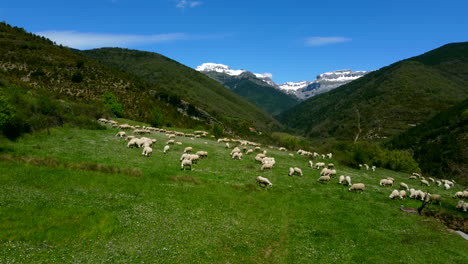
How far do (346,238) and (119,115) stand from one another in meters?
68.2

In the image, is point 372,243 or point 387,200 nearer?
point 372,243

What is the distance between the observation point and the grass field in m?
14.2

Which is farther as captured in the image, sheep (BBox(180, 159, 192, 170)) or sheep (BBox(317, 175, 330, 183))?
sheep (BBox(317, 175, 330, 183))

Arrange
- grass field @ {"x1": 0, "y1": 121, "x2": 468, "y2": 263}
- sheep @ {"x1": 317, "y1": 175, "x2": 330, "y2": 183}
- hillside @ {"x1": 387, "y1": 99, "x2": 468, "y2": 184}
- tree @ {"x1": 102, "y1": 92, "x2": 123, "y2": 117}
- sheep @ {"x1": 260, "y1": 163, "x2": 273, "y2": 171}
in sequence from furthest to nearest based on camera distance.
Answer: hillside @ {"x1": 387, "y1": 99, "x2": 468, "y2": 184} < tree @ {"x1": 102, "y1": 92, "x2": 123, "y2": 117} < sheep @ {"x1": 260, "y1": 163, "x2": 273, "y2": 171} < sheep @ {"x1": 317, "y1": 175, "x2": 330, "y2": 183} < grass field @ {"x1": 0, "y1": 121, "x2": 468, "y2": 263}

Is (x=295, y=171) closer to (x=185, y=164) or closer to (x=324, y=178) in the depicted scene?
(x=324, y=178)

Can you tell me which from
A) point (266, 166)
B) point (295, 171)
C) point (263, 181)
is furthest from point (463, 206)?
point (266, 166)

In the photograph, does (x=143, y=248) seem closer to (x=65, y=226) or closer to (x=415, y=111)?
(x=65, y=226)

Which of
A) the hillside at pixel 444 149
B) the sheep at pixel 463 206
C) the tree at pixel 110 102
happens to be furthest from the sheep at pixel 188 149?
the hillside at pixel 444 149

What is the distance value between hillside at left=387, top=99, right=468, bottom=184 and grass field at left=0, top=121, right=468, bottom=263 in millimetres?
64157

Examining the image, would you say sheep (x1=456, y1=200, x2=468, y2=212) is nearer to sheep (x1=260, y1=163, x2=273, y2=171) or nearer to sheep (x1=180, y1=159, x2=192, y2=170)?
sheep (x1=260, y1=163, x2=273, y2=171)

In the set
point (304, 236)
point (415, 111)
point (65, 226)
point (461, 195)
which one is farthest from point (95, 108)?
point (415, 111)

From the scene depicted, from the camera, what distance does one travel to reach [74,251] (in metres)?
13.1

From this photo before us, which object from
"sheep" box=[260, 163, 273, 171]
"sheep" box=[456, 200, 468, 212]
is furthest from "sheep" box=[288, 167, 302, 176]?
"sheep" box=[456, 200, 468, 212]

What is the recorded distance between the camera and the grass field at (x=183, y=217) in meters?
14.2
